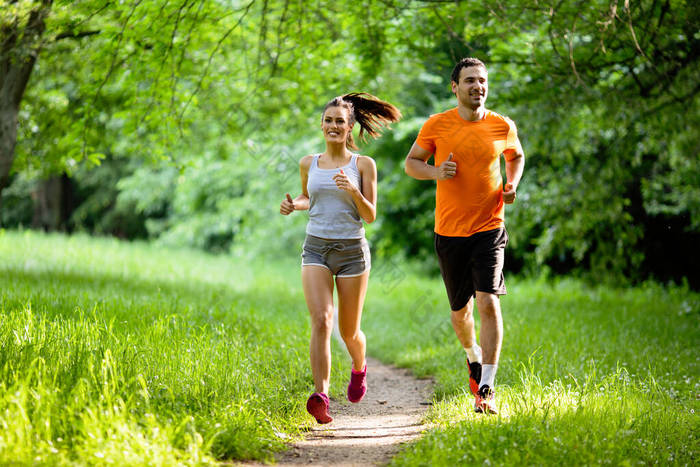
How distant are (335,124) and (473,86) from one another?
0.99 m

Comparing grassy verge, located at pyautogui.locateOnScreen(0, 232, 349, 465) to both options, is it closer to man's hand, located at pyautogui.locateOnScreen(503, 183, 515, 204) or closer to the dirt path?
the dirt path

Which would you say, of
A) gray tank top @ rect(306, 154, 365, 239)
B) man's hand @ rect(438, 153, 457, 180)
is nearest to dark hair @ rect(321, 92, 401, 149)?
gray tank top @ rect(306, 154, 365, 239)

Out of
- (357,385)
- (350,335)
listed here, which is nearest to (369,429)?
(357,385)

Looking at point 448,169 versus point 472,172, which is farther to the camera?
point 472,172

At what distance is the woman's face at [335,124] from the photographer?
4.85 metres

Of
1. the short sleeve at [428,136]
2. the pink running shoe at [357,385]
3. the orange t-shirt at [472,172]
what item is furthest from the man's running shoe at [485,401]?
the short sleeve at [428,136]

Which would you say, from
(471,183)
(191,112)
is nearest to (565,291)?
(191,112)

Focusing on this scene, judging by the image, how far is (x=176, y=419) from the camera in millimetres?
3801

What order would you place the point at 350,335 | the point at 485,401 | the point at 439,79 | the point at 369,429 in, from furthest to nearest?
the point at 439,79, the point at 350,335, the point at 369,429, the point at 485,401

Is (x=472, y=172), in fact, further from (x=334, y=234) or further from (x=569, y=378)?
(x=569, y=378)

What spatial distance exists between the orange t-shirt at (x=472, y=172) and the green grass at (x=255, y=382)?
3.66 feet

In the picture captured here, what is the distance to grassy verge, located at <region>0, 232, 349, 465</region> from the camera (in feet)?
11.2

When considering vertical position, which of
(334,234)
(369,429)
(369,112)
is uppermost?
(369,112)

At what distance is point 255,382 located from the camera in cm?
485
